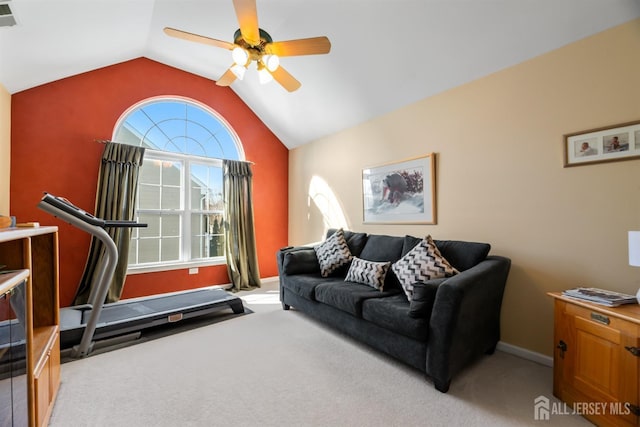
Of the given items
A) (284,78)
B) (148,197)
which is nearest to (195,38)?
(284,78)

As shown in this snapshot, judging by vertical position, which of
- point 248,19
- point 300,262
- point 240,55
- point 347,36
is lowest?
point 300,262

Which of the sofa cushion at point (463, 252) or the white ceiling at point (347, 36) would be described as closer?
the white ceiling at point (347, 36)

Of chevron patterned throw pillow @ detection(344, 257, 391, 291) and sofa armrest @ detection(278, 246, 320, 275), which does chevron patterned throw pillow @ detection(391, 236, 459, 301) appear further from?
sofa armrest @ detection(278, 246, 320, 275)

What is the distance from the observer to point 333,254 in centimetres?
330

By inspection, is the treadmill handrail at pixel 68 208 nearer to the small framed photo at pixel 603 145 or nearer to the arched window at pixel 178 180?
→ the arched window at pixel 178 180

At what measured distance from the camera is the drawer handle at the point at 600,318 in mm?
1496

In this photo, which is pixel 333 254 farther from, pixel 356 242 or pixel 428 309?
pixel 428 309

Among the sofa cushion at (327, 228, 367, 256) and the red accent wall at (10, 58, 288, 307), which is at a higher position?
the red accent wall at (10, 58, 288, 307)

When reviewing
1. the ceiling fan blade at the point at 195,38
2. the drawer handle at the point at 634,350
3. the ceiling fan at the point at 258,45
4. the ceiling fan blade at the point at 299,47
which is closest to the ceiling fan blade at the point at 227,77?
the ceiling fan at the point at 258,45

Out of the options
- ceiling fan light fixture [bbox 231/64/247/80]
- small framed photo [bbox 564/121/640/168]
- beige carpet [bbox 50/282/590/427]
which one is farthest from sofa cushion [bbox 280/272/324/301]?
small framed photo [bbox 564/121/640/168]

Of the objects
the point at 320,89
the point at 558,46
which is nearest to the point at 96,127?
the point at 320,89

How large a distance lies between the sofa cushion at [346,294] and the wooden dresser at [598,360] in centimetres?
121

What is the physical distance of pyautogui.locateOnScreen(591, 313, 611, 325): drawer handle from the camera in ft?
4.91

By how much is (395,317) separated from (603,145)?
77.4 inches
